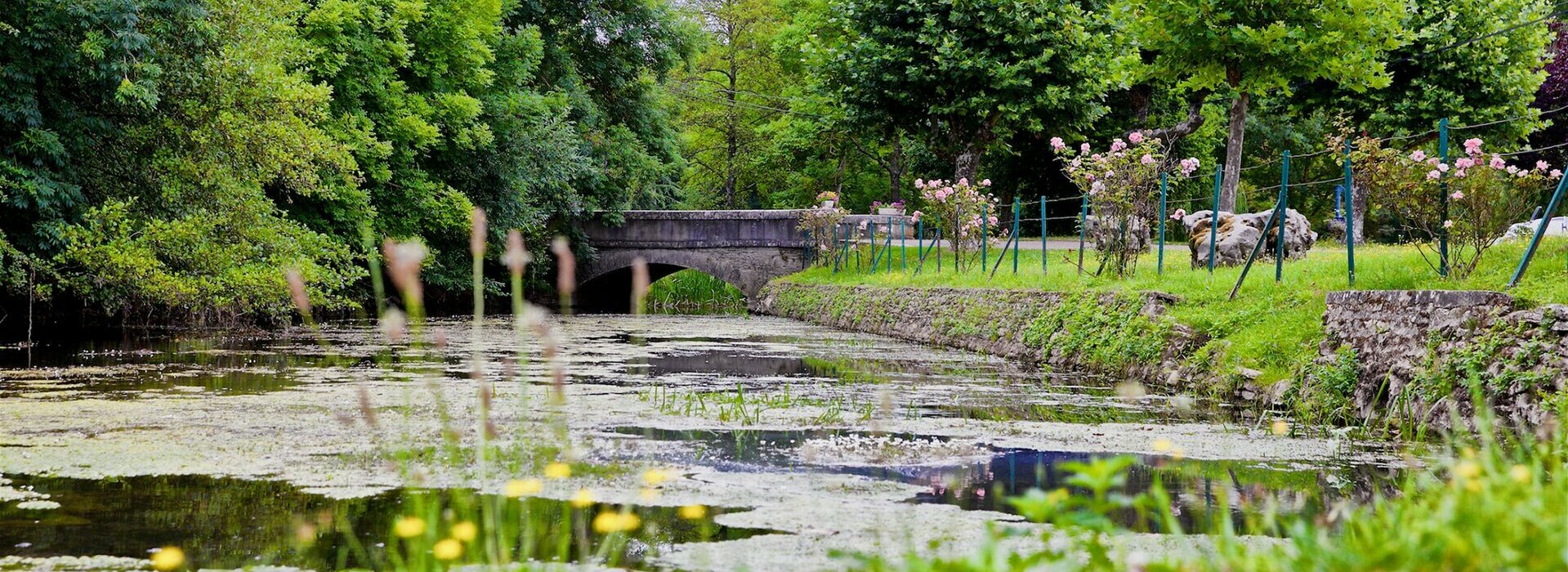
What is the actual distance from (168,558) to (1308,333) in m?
7.15

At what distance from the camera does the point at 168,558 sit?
132 inches

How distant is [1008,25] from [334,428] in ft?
67.5

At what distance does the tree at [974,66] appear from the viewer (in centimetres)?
2539

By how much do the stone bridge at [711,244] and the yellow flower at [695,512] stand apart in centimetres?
2728

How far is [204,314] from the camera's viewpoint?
674 inches

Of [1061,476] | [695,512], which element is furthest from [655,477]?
[1061,476]

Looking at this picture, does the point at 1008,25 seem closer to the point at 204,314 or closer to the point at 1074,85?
the point at 1074,85

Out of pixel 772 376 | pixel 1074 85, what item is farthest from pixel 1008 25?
pixel 772 376

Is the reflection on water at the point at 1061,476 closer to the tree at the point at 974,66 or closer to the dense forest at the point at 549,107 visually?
the dense forest at the point at 549,107

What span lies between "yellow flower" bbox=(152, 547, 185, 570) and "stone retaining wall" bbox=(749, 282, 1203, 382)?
751 cm

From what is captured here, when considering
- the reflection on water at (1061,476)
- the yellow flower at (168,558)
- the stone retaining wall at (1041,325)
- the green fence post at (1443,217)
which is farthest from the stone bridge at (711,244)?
the yellow flower at (168,558)

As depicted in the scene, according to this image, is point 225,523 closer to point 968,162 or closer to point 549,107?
point 968,162

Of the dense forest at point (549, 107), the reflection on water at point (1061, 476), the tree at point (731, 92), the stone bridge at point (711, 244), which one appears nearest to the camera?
the reflection on water at point (1061, 476)

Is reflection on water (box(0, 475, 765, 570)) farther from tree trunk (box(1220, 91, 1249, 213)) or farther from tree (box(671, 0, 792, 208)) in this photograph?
tree (box(671, 0, 792, 208))
